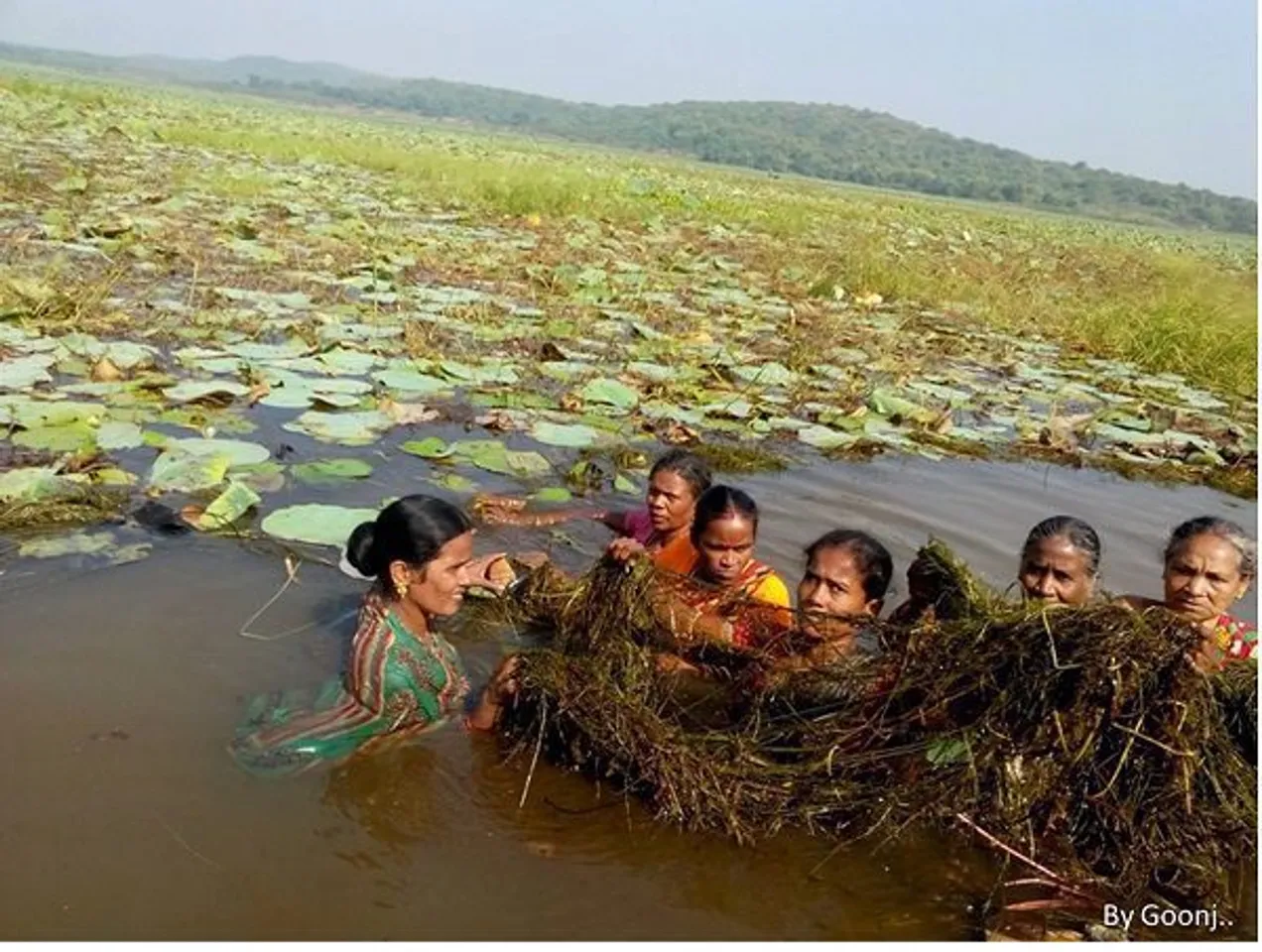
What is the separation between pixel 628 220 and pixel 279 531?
463 inches

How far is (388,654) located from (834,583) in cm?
124

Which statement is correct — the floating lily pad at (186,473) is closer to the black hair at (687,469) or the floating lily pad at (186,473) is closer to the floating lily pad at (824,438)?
the black hair at (687,469)

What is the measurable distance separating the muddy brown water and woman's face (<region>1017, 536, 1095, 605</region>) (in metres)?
0.89

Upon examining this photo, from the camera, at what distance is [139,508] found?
152 inches

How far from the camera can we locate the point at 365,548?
2.83 meters

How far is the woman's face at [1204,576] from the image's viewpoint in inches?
122

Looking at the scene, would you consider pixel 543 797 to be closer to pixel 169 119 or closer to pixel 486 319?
pixel 486 319

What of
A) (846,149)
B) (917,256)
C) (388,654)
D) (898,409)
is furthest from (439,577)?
(846,149)

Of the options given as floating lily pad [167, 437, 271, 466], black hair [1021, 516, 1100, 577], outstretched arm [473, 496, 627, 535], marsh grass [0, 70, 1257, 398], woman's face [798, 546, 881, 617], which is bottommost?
outstretched arm [473, 496, 627, 535]

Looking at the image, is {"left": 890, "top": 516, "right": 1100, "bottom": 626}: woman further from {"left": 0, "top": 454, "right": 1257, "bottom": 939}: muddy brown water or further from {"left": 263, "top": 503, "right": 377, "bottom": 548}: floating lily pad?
{"left": 263, "top": 503, "right": 377, "bottom": 548}: floating lily pad

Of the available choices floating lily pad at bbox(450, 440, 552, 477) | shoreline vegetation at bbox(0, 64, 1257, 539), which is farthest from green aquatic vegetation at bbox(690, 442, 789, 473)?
floating lily pad at bbox(450, 440, 552, 477)

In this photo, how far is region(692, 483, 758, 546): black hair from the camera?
326 cm

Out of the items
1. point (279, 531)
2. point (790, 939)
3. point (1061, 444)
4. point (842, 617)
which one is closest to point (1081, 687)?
point (842, 617)

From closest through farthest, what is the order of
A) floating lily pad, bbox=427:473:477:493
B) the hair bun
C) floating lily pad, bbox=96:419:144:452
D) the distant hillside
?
the hair bun, floating lily pad, bbox=96:419:144:452, floating lily pad, bbox=427:473:477:493, the distant hillside
